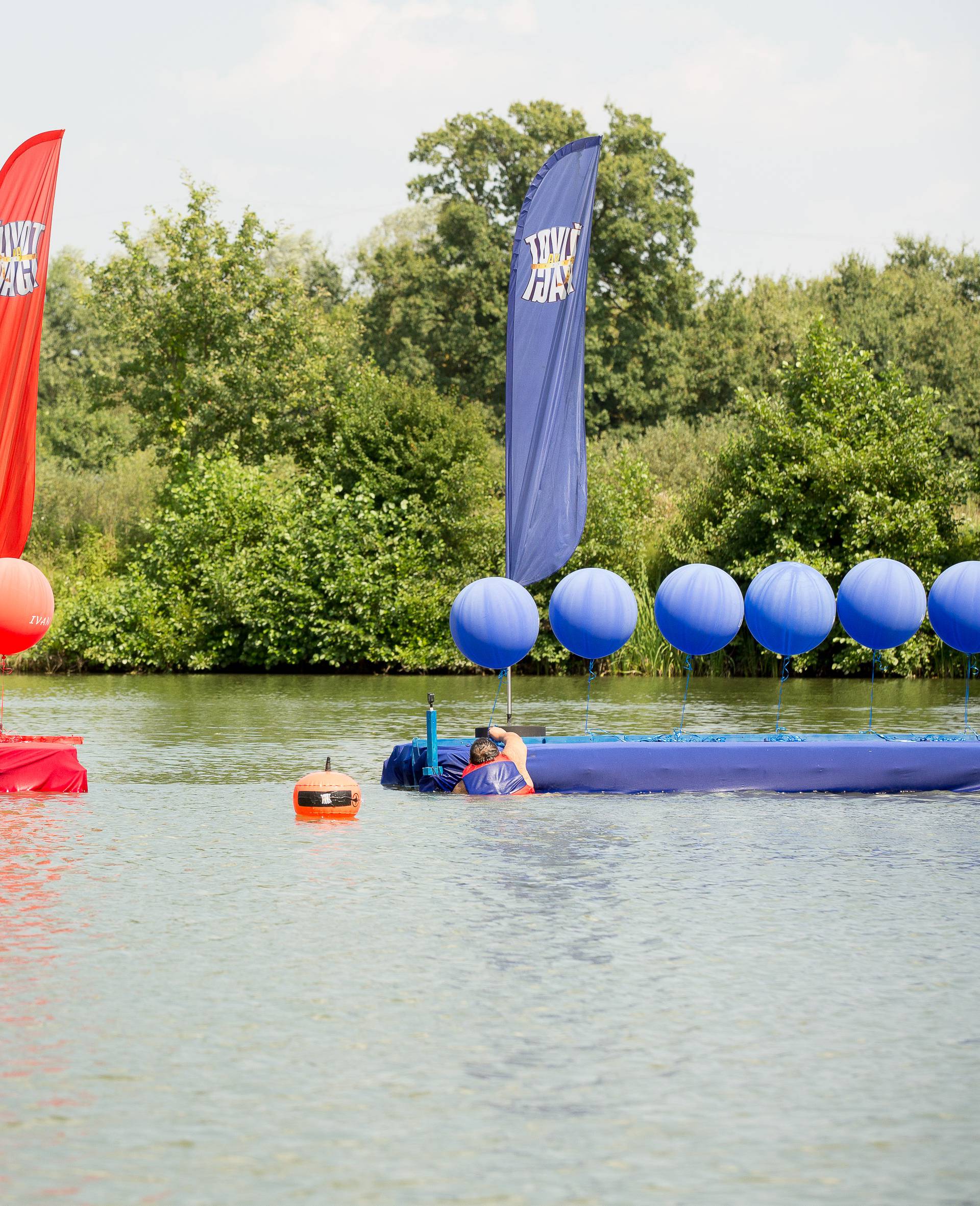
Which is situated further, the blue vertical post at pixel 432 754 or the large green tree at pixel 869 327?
the large green tree at pixel 869 327

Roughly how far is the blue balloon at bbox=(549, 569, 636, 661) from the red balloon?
5.10m

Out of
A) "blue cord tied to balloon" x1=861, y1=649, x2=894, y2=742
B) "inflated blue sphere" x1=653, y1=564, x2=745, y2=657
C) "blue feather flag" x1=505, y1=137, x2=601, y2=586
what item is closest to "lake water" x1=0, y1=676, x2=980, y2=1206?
"blue cord tied to balloon" x1=861, y1=649, x2=894, y2=742

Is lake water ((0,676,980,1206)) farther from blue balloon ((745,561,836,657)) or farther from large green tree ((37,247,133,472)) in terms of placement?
large green tree ((37,247,133,472))

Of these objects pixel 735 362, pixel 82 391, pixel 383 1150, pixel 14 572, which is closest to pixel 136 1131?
pixel 383 1150

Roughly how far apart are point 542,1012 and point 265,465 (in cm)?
3720

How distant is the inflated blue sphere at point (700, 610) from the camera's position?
1524 centimetres

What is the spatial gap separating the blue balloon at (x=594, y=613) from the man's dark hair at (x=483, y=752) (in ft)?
4.55

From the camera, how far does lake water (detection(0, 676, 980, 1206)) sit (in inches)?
209

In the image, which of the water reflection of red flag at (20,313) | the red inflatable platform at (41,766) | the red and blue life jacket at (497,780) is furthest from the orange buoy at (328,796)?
the water reflection of red flag at (20,313)

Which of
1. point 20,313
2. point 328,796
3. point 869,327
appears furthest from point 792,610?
point 869,327

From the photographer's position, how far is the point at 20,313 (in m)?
15.2

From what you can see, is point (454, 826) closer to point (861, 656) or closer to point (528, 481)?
point (528, 481)

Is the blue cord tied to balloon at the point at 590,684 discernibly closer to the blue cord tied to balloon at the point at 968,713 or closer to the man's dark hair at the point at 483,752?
the man's dark hair at the point at 483,752

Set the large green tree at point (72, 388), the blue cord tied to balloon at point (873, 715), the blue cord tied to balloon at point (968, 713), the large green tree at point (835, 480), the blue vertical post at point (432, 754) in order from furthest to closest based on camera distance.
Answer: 1. the large green tree at point (72, 388)
2. the large green tree at point (835, 480)
3. the blue cord tied to balloon at point (968, 713)
4. the blue cord tied to balloon at point (873, 715)
5. the blue vertical post at point (432, 754)
